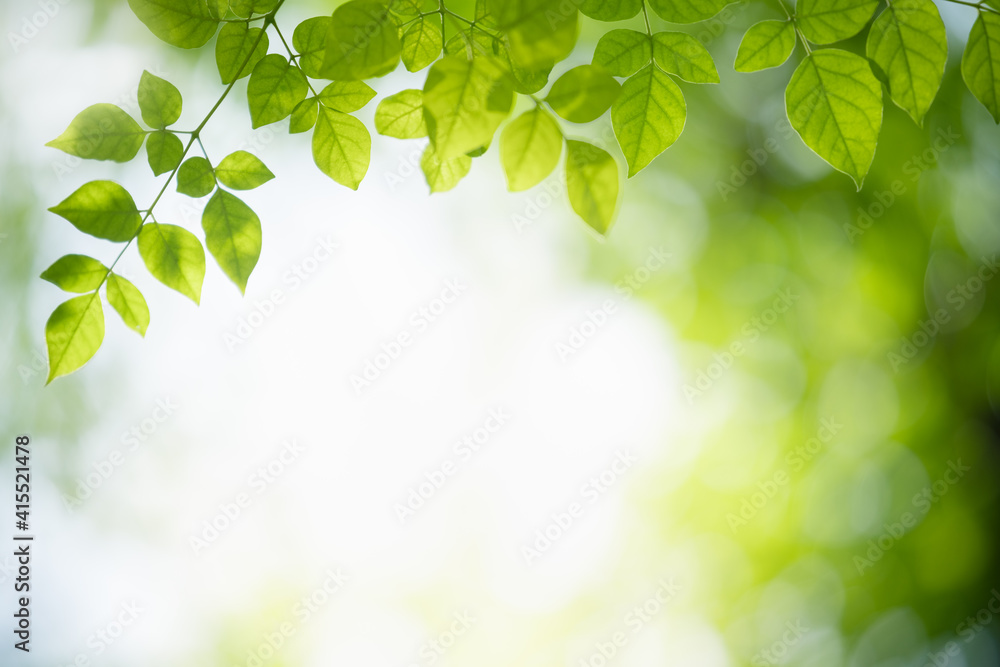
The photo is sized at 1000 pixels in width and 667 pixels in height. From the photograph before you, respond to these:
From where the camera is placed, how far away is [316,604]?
5.14 m

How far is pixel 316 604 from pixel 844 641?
4555 millimetres

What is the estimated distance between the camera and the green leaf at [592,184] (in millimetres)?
488

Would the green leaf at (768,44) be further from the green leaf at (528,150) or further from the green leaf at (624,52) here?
the green leaf at (528,150)

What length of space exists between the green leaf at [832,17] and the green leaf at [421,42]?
1.29 feet

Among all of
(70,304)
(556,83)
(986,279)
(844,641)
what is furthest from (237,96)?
(844,641)

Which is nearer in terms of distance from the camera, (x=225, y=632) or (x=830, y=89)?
(x=830, y=89)

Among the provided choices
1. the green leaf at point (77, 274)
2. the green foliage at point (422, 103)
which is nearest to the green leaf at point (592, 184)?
the green foliage at point (422, 103)

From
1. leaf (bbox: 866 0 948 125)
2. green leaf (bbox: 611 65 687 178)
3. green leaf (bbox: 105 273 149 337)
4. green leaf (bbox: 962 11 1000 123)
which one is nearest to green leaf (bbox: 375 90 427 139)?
green leaf (bbox: 611 65 687 178)

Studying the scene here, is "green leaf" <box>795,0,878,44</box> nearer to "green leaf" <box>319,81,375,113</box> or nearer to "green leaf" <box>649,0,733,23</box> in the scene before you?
"green leaf" <box>649,0,733,23</box>

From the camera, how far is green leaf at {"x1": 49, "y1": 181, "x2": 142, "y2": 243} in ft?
2.02

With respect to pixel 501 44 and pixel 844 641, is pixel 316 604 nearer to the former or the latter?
pixel 844 641

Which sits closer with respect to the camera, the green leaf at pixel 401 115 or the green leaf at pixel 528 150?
the green leaf at pixel 528 150

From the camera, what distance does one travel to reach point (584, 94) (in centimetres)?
50

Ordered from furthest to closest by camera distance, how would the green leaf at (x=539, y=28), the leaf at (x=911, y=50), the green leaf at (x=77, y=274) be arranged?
the green leaf at (x=77, y=274), the leaf at (x=911, y=50), the green leaf at (x=539, y=28)
